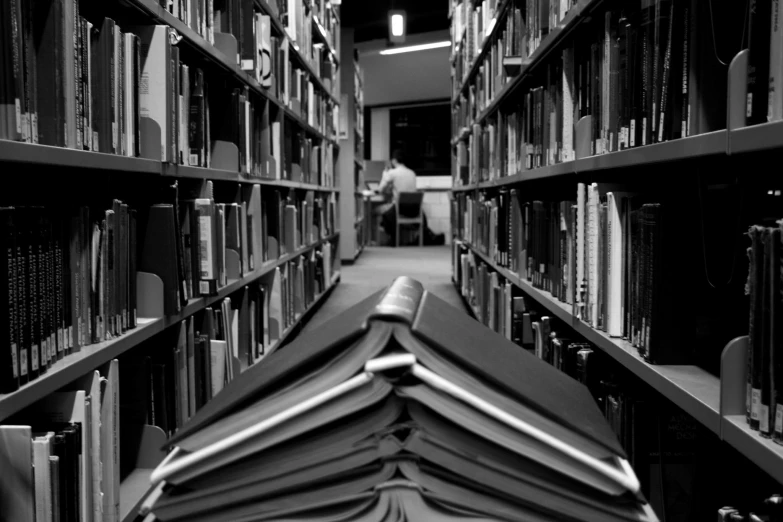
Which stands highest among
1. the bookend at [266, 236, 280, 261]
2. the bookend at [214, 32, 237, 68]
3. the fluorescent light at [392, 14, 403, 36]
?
the fluorescent light at [392, 14, 403, 36]

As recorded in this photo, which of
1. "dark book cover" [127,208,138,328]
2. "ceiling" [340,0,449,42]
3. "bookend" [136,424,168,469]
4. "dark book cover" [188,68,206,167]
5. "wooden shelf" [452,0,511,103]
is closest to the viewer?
"dark book cover" [127,208,138,328]

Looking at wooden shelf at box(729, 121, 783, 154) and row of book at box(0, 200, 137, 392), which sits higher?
wooden shelf at box(729, 121, 783, 154)

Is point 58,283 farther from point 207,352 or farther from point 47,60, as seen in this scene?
point 207,352

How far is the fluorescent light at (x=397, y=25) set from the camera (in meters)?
7.86

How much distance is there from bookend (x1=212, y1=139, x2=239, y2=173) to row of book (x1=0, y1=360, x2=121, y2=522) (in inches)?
48.1

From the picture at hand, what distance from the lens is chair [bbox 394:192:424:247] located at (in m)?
11.2

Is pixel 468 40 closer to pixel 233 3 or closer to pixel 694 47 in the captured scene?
pixel 233 3

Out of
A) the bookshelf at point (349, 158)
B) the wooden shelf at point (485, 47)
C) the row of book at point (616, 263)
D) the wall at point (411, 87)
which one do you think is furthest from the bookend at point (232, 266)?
the wall at point (411, 87)

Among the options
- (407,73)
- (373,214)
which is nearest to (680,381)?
(373,214)

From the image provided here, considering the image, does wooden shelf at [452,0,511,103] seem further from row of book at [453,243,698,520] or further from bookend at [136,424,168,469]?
bookend at [136,424,168,469]

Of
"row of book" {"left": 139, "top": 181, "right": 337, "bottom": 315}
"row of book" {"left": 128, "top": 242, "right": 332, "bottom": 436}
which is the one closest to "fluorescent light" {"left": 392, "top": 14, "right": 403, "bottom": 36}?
"row of book" {"left": 139, "top": 181, "right": 337, "bottom": 315}

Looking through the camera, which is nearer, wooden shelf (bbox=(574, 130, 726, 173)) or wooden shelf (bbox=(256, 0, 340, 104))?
wooden shelf (bbox=(574, 130, 726, 173))

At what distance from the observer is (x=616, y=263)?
1.51 m

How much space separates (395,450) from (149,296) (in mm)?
1334
